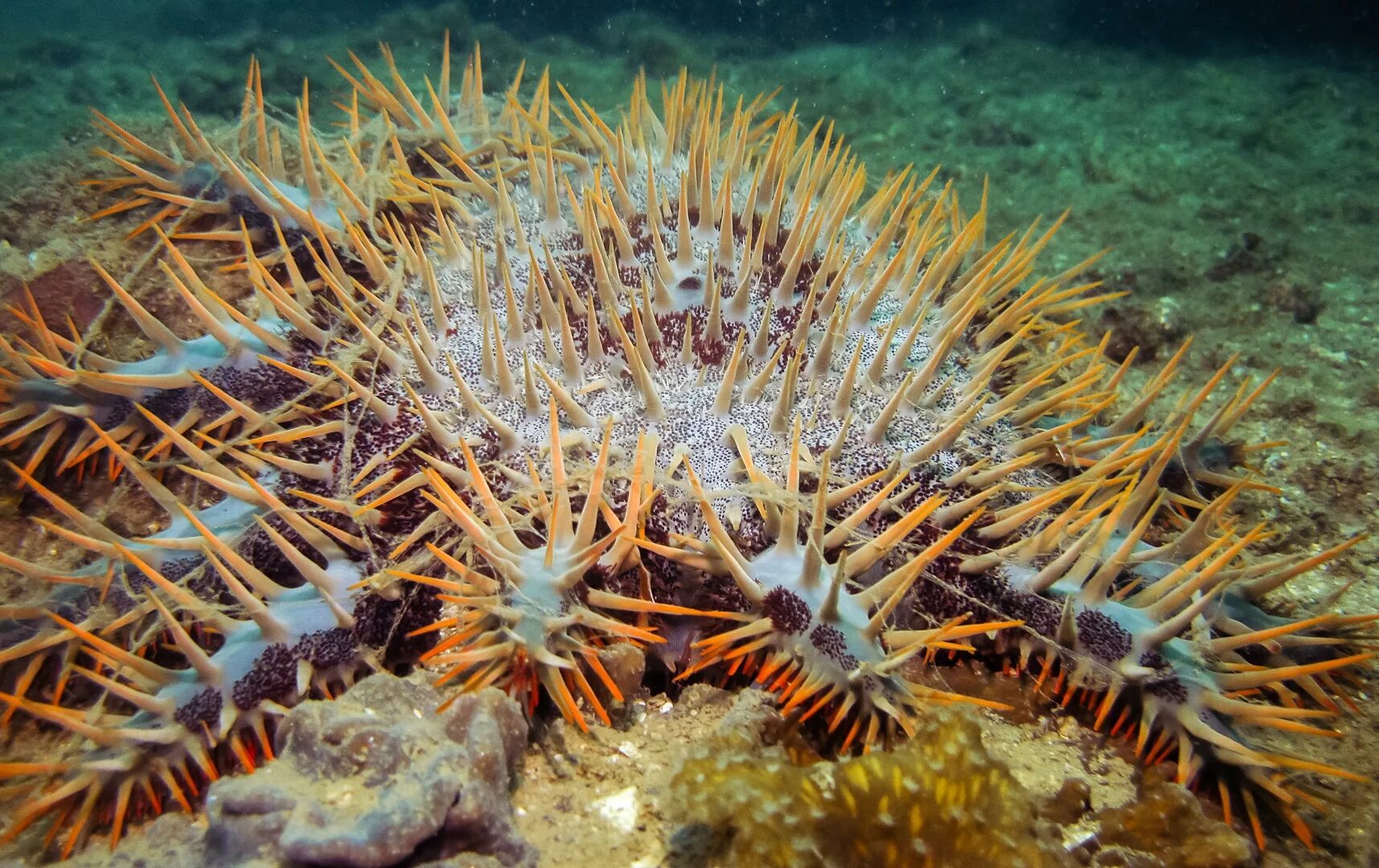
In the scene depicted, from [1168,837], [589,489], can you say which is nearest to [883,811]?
[1168,837]

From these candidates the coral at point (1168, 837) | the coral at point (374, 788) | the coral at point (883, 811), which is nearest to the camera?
the coral at point (374, 788)

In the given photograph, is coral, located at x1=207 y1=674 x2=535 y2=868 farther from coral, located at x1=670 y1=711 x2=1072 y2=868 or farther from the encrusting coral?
coral, located at x1=670 y1=711 x2=1072 y2=868

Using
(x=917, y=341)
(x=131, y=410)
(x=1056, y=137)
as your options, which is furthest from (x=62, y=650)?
(x=1056, y=137)

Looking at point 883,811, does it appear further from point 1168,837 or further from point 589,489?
point 589,489

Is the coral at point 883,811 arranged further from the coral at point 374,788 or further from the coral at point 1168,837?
the coral at point 374,788

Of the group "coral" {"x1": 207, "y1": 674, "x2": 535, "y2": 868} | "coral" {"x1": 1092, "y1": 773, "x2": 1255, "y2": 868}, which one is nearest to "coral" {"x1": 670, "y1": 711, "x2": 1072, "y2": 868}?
"coral" {"x1": 1092, "y1": 773, "x2": 1255, "y2": 868}

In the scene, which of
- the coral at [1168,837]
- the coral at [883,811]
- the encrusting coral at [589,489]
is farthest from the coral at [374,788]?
the coral at [1168,837]
